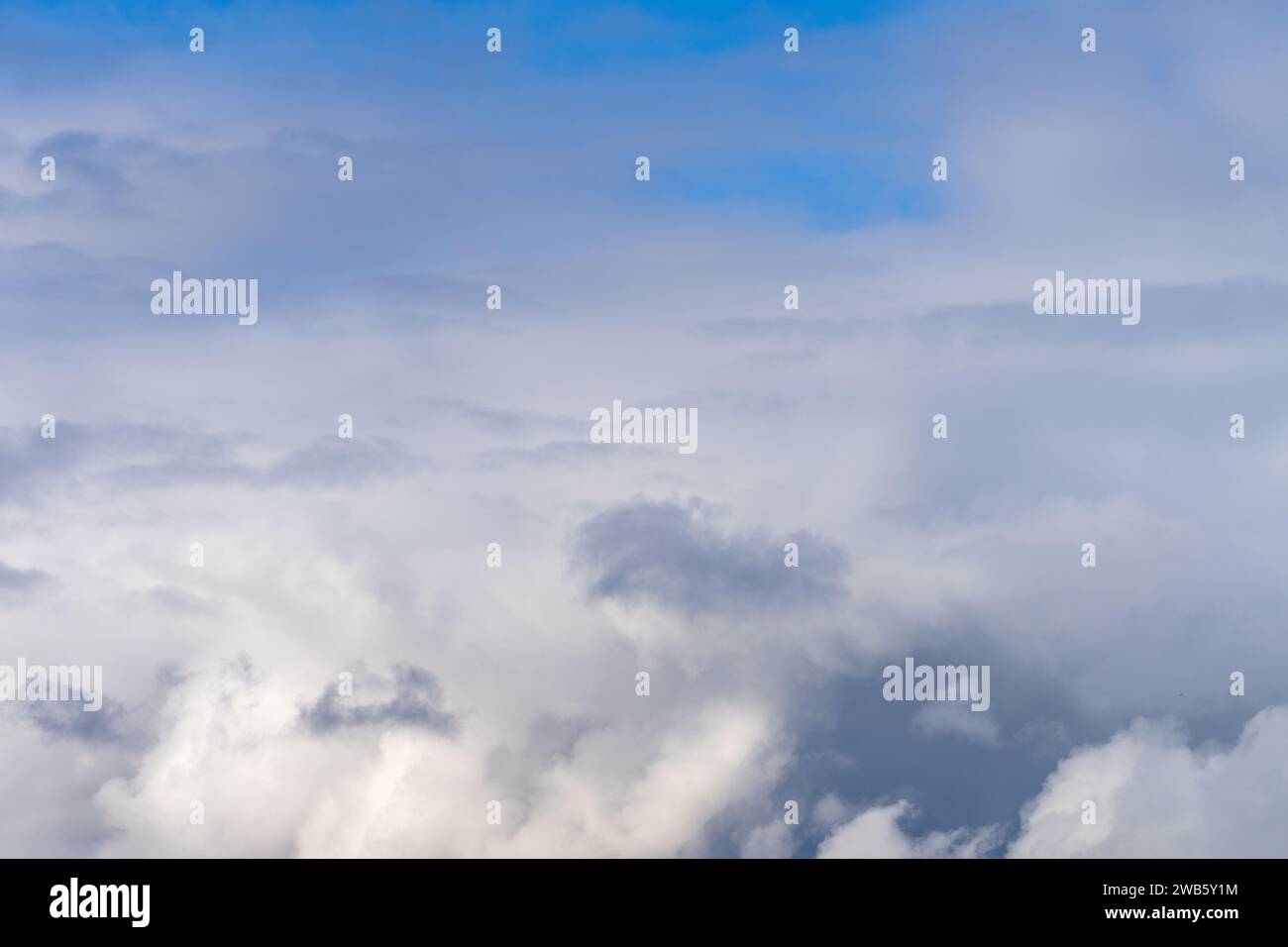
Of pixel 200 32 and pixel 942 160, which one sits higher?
pixel 200 32

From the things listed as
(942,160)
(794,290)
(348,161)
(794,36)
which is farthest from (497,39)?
(942,160)

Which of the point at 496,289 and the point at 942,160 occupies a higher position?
the point at 942,160

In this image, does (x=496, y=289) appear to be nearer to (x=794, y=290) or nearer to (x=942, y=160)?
(x=794, y=290)

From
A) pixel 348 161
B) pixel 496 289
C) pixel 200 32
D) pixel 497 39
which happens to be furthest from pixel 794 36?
pixel 200 32
